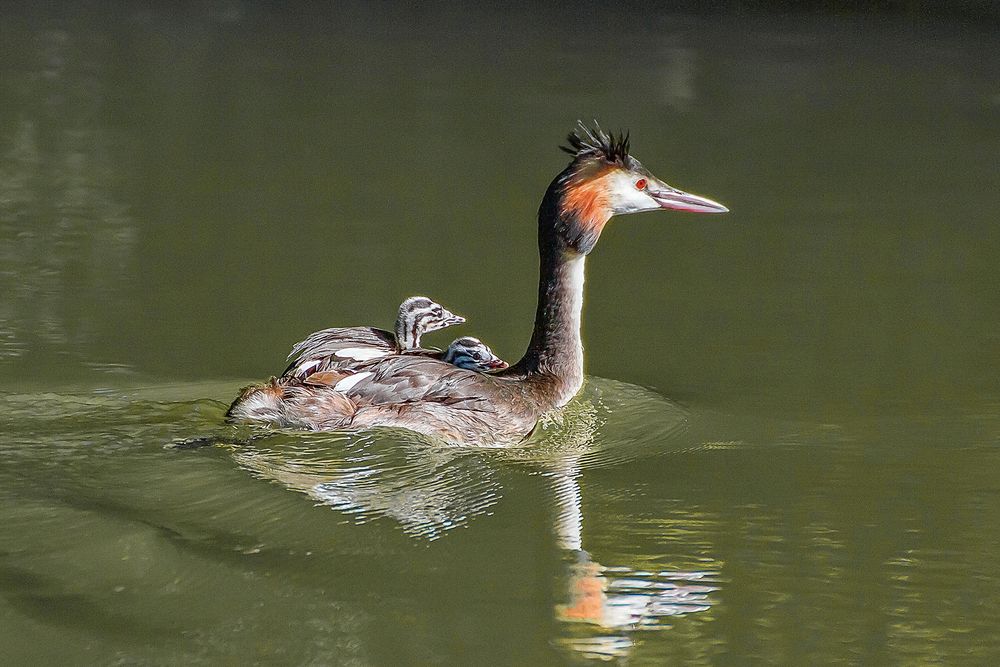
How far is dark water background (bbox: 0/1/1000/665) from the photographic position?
4.95 meters

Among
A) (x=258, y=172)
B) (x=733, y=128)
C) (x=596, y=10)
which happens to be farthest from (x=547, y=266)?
(x=596, y=10)

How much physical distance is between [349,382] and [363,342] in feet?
1.23

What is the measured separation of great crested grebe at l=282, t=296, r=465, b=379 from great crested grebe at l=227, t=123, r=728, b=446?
0.38 feet

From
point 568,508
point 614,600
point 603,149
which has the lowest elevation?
point 614,600

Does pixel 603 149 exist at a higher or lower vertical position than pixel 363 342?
higher

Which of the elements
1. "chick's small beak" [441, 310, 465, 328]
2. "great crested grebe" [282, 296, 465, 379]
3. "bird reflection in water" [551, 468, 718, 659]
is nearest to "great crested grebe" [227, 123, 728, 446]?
"great crested grebe" [282, 296, 465, 379]

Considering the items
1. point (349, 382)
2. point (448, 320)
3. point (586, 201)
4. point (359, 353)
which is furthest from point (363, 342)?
point (586, 201)

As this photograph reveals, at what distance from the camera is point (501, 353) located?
8367 millimetres

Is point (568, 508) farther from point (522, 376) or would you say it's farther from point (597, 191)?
point (597, 191)

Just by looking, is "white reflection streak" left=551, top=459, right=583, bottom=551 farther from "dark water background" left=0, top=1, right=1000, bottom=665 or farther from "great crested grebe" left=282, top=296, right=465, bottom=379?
"great crested grebe" left=282, top=296, right=465, bottom=379

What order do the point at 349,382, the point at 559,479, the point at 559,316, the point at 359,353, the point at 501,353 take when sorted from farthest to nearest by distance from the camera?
the point at 501,353, the point at 559,316, the point at 359,353, the point at 349,382, the point at 559,479

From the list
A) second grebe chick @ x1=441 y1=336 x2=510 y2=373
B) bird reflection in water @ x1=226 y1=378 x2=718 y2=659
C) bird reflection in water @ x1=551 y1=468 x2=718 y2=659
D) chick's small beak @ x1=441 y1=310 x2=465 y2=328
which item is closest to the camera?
bird reflection in water @ x1=551 y1=468 x2=718 y2=659

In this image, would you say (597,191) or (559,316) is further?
(559,316)

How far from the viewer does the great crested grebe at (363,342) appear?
23.0 feet
